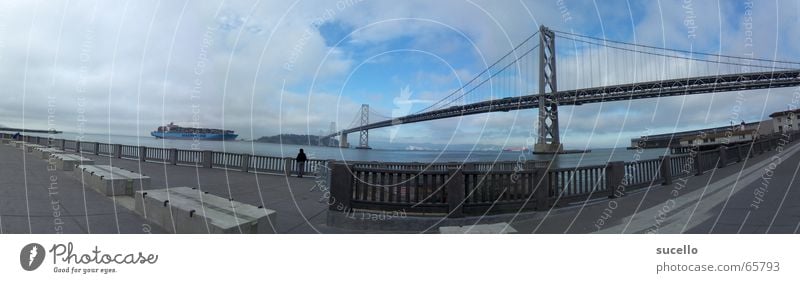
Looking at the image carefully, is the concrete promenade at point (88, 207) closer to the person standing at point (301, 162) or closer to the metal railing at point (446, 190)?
the metal railing at point (446, 190)

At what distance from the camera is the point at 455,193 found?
174 inches

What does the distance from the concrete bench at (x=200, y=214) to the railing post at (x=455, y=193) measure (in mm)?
2198

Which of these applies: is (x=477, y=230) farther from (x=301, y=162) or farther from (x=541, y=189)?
(x=301, y=162)

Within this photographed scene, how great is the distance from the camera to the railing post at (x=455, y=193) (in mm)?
4406

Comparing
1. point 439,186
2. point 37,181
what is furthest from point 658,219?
point 37,181

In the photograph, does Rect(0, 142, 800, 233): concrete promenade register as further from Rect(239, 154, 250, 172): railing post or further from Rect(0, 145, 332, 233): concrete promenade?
Rect(239, 154, 250, 172): railing post

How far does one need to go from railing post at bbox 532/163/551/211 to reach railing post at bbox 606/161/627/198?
6.13 ft

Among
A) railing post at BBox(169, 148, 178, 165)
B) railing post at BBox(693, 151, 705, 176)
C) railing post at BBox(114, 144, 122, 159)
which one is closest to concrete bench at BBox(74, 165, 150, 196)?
railing post at BBox(169, 148, 178, 165)

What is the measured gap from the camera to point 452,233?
2.76m

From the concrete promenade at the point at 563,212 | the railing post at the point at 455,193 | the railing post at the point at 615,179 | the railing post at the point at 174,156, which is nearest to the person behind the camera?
the concrete promenade at the point at 563,212

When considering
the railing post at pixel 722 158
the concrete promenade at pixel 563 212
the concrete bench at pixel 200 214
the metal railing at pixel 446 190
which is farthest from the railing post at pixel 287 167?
the railing post at pixel 722 158

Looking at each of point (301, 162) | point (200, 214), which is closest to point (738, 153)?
point (301, 162)

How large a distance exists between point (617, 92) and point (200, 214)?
2434cm

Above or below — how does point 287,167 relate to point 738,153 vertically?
below
